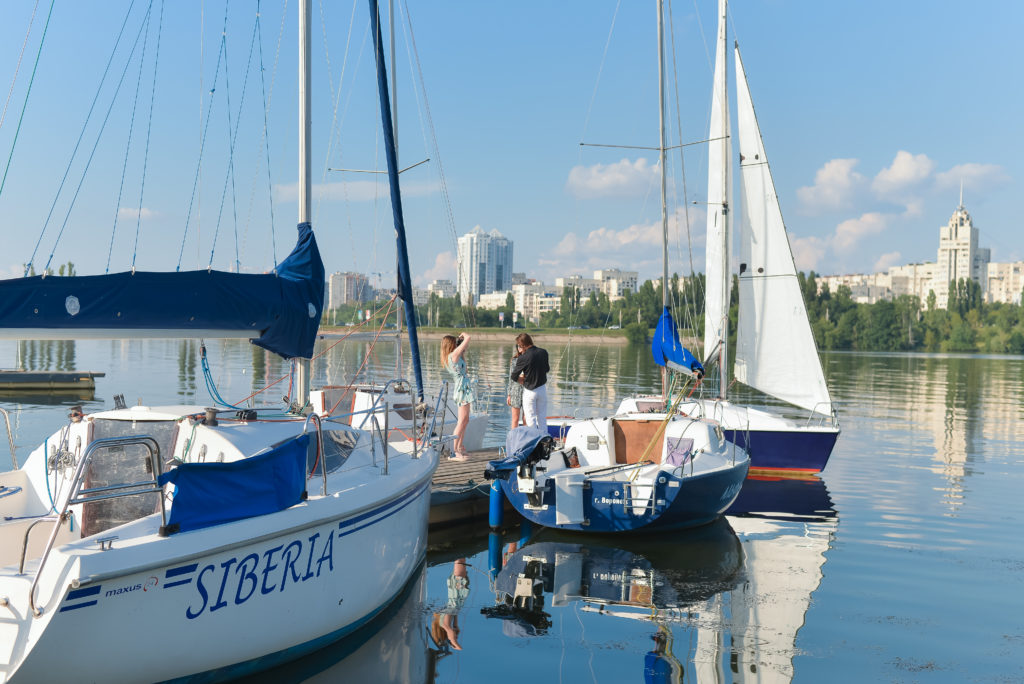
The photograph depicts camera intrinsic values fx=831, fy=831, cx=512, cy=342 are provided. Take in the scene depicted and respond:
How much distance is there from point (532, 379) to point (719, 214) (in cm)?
898

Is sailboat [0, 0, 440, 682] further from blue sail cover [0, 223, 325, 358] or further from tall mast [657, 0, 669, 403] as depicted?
tall mast [657, 0, 669, 403]

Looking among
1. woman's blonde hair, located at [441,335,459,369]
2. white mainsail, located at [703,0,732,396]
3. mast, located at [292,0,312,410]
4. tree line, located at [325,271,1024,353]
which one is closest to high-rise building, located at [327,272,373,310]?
woman's blonde hair, located at [441,335,459,369]

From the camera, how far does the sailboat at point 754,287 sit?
59.1ft

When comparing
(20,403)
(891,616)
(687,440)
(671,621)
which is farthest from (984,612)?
(20,403)

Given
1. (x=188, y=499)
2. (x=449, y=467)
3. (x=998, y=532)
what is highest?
(x=188, y=499)

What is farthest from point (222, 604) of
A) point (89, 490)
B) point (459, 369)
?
point (459, 369)

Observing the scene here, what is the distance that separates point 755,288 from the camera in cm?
1872

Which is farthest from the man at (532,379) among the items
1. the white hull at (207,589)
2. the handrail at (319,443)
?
the handrail at (319,443)

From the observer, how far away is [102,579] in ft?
16.3

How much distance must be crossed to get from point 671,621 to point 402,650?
2.70 meters

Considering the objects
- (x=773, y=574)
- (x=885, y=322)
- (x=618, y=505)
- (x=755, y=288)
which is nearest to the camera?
(x=773, y=574)

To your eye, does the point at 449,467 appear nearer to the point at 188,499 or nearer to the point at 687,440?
the point at 687,440

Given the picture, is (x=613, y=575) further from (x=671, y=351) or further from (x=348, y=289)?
(x=348, y=289)

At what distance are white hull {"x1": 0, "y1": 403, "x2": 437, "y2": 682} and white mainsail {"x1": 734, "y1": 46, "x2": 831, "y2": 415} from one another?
12.7 m
